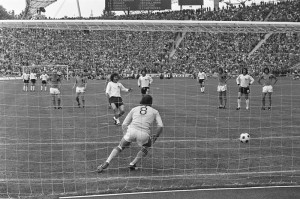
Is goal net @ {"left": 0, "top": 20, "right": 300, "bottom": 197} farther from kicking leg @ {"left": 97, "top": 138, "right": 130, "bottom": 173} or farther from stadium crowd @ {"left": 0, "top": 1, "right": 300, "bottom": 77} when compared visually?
kicking leg @ {"left": 97, "top": 138, "right": 130, "bottom": 173}

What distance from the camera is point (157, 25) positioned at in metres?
10.8

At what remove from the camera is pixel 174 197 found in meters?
8.67

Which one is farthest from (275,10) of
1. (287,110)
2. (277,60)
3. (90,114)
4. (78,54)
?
(78,54)

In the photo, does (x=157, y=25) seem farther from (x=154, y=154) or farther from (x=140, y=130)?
(x=154, y=154)

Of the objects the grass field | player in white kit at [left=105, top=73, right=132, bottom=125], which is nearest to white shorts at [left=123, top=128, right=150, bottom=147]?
the grass field

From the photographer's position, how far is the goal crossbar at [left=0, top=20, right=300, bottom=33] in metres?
10.2

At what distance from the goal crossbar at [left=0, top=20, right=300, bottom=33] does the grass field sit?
3140 millimetres

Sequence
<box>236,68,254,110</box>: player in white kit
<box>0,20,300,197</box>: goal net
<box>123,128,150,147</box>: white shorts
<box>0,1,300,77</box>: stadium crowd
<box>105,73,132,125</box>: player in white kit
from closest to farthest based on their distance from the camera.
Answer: <box>0,20,300,197</box>: goal net, <box>123,128,150,147</box>: white shorts, <box>0,1,300,77</box>: stadium crowd, <box>105,73,132,125</box>: player in white kit, <box>236,68,254,110</box>: player in white kit

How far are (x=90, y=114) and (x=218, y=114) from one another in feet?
18.8

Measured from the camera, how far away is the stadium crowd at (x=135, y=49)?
10.6m

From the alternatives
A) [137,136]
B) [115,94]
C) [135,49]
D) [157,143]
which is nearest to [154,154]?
[157,143]

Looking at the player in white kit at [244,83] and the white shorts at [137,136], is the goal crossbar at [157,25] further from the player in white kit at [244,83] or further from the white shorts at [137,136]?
the player in white kit at [244,83]

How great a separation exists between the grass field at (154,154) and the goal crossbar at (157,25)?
3.14 m

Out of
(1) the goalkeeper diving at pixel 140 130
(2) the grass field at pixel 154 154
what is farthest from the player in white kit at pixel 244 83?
(1) the goalkeeper diving at pixel 140 130
